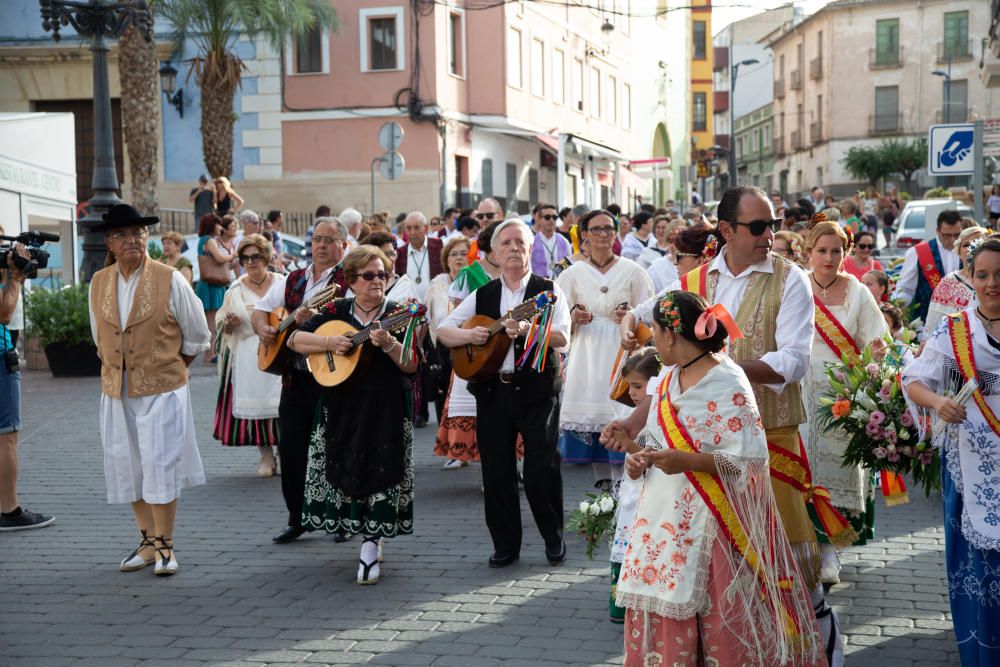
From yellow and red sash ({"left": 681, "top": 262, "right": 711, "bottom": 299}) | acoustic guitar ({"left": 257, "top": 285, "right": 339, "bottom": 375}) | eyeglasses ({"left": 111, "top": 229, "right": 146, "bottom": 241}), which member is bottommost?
acoustic guitar ({"left": 257, "top": 285, "right": 339, "bottom": 375})

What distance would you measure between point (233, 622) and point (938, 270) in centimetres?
675

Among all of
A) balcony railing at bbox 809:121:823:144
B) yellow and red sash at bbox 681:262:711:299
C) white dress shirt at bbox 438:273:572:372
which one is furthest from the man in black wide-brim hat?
balcony railing at bbox 809:121:823:144

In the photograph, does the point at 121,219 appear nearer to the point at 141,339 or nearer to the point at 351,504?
the point at 141,339

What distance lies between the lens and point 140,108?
24.8 meters

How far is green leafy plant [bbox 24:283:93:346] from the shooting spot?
53.0ft

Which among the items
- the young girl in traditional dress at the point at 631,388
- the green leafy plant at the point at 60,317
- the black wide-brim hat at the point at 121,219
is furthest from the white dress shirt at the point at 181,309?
the green leafy plant at the point at 60,317

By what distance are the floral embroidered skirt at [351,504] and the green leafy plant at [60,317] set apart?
9.73m

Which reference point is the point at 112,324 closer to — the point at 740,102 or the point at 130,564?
the point at 130,564

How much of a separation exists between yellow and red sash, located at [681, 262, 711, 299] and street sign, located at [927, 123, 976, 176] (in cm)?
1146

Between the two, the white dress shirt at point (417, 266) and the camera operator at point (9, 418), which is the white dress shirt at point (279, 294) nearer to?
the camera operator at point (9, 418)

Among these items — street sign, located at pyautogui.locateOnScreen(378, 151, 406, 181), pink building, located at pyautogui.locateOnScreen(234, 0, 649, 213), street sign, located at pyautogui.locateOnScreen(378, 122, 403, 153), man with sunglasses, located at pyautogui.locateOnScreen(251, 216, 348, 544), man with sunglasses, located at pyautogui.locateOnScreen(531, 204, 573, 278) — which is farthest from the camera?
pink building, located at pyautogui.locateOnScreen(234, 0, 649, 213)

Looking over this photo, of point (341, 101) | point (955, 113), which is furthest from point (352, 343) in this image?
point (955, 113)

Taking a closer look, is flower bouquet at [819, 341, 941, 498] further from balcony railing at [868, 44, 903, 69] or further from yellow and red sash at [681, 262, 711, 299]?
balcony railing at [868, 44, 903, 69]

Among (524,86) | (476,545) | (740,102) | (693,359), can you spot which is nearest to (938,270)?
(476,545)
